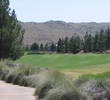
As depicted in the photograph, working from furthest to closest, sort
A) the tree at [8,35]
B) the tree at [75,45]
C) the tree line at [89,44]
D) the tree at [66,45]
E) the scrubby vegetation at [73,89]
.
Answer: the tree at [66,45] → the tree at [75,45] → the tree line at [89,44] → the tree at [8,35] → the scrubby vegetation at [73,89]

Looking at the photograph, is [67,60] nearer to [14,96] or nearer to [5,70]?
[5,70]

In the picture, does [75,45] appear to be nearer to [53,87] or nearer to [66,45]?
[66,45]

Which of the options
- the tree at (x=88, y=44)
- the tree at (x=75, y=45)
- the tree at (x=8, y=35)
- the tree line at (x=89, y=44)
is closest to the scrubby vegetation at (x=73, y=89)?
the tree at (x=8, y=35)

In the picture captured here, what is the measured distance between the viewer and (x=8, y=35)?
3161 centimetres

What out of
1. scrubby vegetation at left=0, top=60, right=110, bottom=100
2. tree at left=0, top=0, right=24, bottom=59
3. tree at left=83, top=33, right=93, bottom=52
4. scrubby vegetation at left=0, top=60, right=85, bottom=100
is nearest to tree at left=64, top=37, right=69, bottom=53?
tree at left=83, top=33, right=93, bottom=52

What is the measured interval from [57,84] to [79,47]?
97.1 metres

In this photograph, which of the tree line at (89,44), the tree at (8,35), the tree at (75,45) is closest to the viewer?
the tree at (8,35)

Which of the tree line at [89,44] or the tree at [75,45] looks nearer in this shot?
the tree line at [89,44]

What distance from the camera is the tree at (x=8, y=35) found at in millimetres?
31781

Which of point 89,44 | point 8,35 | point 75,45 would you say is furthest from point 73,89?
point 75,45

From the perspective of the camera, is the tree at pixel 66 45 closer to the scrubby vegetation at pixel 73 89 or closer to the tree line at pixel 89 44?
the tree line at pixel 89 44

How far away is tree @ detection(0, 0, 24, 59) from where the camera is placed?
104ft

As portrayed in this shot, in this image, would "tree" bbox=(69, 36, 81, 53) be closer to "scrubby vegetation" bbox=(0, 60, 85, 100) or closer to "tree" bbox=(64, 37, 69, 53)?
"tree" bbox=(64, 37, 69, 53)

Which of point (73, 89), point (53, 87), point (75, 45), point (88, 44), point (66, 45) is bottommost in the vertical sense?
point (66, 45)
